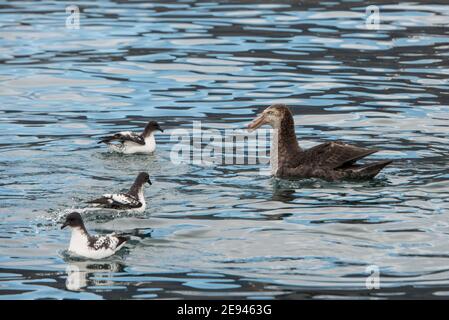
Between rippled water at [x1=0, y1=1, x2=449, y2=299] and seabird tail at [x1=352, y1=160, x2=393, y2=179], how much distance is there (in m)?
0.16

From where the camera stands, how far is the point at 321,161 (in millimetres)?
16469

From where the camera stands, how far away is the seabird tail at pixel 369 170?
53.4 feet

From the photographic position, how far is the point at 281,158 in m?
16.9

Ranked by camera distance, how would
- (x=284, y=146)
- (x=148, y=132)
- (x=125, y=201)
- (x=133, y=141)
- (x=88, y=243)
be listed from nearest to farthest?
1. (x=88, y=243)
2. (x=125, y=201)
3. (x=284, y=146)
4. (x=133, y=141)
5. (x=148, y=132)

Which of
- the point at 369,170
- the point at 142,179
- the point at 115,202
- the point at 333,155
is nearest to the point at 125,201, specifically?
the point at 115,202

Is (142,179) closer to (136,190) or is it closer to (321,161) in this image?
(136,190)

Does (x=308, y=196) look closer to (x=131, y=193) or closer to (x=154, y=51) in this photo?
(x=131, y=193)

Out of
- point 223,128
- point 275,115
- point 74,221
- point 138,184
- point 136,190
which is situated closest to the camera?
point 74,221

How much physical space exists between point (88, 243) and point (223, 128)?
758cm

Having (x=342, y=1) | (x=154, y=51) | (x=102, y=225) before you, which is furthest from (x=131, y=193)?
(x=342, y=1)

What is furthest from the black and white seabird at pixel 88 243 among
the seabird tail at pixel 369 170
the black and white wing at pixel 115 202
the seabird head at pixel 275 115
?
the seabird head at pixel 275 115

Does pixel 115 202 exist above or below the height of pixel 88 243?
above

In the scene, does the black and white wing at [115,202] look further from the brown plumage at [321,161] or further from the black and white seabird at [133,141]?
the black and white seabird at [133,141]

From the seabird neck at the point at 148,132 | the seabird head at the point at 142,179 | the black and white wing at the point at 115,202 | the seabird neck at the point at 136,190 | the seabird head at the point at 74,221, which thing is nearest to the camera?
the seabird head at the point at 74,221
